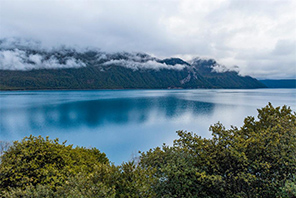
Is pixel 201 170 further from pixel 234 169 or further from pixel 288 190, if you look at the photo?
pixel 288 190

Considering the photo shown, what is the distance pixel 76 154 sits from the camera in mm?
11430

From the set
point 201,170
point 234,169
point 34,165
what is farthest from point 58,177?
point 234,169

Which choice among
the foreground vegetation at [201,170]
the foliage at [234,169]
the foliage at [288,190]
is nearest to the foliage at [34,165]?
the foreground vegetation at [201,170]

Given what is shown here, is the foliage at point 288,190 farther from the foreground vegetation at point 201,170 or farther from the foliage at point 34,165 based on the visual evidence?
the foliage at point 34,165

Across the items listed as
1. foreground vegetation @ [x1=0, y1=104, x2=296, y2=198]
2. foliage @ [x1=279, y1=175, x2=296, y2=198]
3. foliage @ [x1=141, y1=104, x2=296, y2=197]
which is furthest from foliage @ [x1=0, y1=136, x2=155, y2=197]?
foliage @ [x1=279, y1=175, x2=296, y2=198]

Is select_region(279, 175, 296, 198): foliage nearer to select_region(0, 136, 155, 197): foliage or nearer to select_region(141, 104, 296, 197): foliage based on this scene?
select_region(141, 104, 296, 197): foliage

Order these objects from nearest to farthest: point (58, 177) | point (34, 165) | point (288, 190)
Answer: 1. point (288, 190)
2. point (34, 165)
3. point (58, 177)

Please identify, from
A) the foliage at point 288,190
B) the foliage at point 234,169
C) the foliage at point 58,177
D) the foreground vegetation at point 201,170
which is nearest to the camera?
the foliage at point 58,177

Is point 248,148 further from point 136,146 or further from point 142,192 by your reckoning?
point 136,146

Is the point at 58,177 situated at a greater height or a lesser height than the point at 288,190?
lesser

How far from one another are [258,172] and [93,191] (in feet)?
25.6

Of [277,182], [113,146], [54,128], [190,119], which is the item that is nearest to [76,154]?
[277,182]

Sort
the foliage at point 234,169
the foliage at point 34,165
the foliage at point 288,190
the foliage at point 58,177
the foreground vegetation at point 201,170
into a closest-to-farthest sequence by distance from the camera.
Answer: the foliage at point 58,177
the foliage at point 288,190
the foreground vegetation at point 201,170
the foliage at point 34,165
the foliage at point 234,169

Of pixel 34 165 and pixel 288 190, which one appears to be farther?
pixel 34 165
